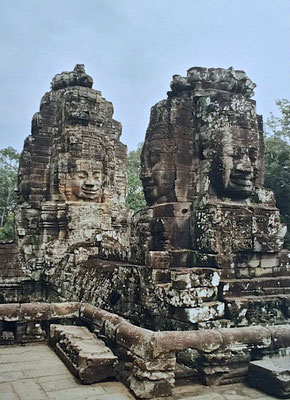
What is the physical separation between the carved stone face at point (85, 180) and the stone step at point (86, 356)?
23.2 ft

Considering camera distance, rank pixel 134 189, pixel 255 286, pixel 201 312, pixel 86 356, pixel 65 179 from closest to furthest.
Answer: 1. pixel 86 356
2. pixel 201 312
3. pixel 255 286
4. pixel 65 179
5. pixel 134 189

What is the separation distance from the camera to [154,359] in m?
4.14

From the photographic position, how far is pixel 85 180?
12.5 m

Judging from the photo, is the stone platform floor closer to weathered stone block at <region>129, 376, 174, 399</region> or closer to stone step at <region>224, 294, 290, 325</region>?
weathered stone block at <region>129, 376, 174, 399</region>

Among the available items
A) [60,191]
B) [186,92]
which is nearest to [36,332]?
[186,92]

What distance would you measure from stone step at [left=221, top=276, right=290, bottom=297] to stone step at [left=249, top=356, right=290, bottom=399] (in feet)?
4.44

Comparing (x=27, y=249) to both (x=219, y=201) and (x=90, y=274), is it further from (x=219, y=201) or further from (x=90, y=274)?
(x=219, y=201)

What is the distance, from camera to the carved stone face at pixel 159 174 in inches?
292

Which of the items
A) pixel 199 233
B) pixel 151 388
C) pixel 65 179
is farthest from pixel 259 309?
pixel 65 179

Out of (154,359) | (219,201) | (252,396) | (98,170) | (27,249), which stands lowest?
(252,396)

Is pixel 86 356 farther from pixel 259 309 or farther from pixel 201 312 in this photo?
pixel 259 309

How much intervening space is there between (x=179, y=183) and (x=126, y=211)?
7.97 meters

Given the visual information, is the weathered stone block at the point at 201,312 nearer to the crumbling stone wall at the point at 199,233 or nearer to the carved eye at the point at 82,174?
the crumbling stone wall at the point at 199,233

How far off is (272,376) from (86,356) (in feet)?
6.49
